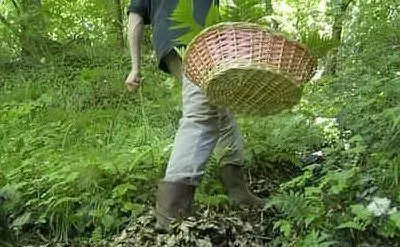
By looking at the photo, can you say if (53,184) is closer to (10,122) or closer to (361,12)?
(10,122)

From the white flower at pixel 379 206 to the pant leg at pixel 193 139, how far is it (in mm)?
966

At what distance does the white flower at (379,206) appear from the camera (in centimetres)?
287

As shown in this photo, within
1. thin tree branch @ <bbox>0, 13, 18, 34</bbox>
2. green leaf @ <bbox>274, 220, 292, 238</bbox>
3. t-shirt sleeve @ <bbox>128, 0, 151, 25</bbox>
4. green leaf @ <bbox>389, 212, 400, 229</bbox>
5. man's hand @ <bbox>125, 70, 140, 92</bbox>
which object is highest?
t-shirt sleeve @ <bbox>128, 0, 151, 25</bbox>

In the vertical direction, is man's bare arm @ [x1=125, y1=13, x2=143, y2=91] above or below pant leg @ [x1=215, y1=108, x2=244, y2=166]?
above

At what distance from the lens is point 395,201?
302cm

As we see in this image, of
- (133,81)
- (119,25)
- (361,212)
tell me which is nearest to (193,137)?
(133,81)

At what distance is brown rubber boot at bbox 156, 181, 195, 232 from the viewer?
3.61 m

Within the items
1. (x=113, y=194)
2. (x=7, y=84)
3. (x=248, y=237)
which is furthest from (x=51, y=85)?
(x=248, y=237)

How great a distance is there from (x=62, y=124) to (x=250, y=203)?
92.2 inches

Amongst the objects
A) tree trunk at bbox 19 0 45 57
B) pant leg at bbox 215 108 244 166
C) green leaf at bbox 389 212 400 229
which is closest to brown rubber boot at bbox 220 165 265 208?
pant leg at bbox 215 108 244 166

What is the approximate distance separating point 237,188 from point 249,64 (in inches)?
55.9

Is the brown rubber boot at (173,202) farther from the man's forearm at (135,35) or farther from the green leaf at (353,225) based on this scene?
the green leaf at (353,225)

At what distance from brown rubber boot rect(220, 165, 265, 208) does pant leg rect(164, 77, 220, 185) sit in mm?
485

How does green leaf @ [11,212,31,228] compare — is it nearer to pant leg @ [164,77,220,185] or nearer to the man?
the man
